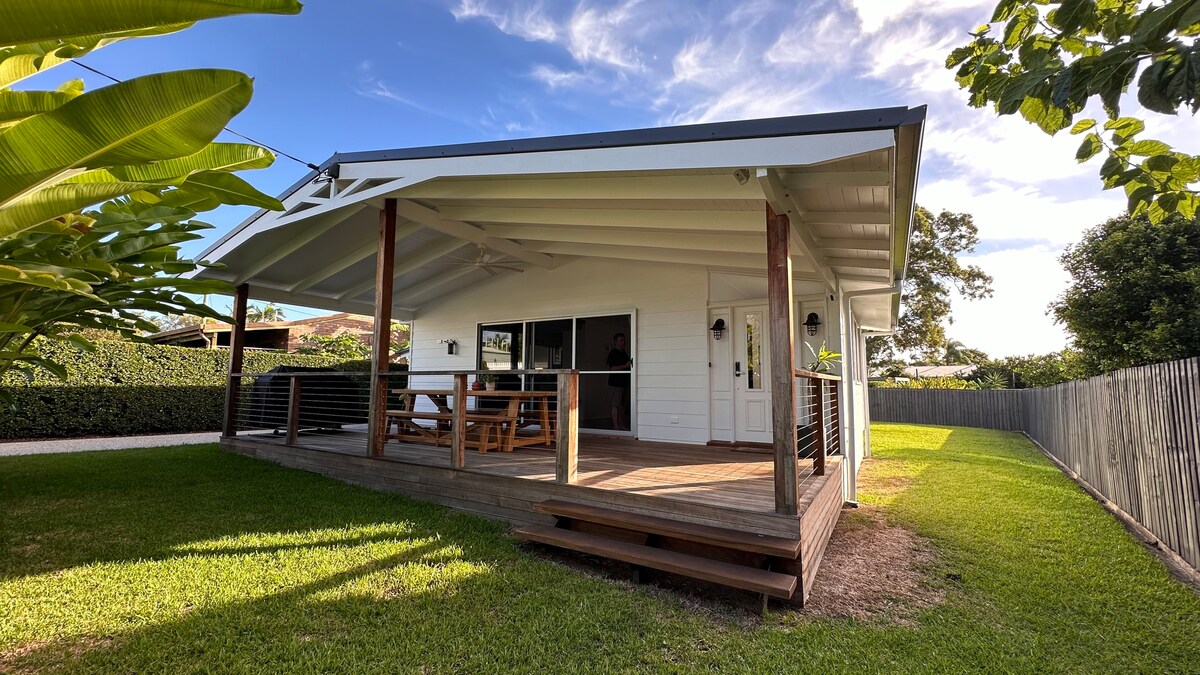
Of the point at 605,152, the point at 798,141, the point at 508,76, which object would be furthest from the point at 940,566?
the point at 508,76

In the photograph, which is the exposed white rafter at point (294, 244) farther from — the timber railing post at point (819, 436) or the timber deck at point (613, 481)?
the timber railing post at point (819, 436)

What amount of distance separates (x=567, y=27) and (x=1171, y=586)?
348 inches

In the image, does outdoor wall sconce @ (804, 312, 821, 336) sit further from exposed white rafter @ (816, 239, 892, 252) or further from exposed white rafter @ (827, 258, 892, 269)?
exposed white rafter @ (816, 239, 892, 252)

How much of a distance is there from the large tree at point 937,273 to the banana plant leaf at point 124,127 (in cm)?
2266

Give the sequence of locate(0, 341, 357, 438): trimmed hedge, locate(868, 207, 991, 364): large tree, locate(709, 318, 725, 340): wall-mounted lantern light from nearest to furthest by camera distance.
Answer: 1. locate(709, 318, 725, 340): wall-mounted lantern light
2. locate(0, 341, 357, 438): trimmed hedge
3. locate(868, 207, 991, 364): large tree

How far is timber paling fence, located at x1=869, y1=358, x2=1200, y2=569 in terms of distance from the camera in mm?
3770

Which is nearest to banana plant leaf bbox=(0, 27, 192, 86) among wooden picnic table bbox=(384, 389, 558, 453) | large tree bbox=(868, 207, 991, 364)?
wooden picnic table bbox=(384, 389, 558, 453)

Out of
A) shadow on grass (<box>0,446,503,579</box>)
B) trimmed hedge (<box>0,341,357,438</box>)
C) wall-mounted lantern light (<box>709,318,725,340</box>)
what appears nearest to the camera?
shadow on grass (<box>0,446,503,579</box>)

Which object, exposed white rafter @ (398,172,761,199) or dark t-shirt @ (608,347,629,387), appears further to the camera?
dark t-shirt @ (608,347,629,387)

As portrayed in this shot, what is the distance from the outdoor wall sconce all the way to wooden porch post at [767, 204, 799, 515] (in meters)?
2.99

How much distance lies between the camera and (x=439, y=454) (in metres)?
5.70

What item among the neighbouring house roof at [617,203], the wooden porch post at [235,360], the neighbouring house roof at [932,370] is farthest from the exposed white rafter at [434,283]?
the neighbouring house roof at [932,370]

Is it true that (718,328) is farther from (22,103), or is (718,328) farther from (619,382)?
(22,103)

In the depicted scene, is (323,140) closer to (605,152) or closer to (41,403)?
(41,403)
